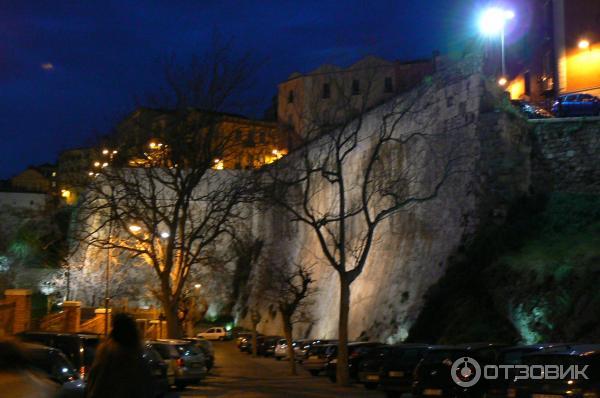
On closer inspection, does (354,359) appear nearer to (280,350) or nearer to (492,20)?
(280,350)

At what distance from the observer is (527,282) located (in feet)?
93.2

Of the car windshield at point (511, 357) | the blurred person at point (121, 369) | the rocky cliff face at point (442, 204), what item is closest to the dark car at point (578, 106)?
the rocky cliff face at point (442, 204)

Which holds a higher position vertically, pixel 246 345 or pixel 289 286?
pixel 289 286

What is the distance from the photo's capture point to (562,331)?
2542 centimetres

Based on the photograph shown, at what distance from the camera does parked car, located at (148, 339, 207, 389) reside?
24.4m

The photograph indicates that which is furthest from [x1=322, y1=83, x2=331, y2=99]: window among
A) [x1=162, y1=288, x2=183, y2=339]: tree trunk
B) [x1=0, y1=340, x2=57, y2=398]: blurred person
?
[x1=0, y1=340, x2=57, y2=398]: blurred person

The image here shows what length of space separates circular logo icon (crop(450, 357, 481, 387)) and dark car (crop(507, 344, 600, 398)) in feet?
12.0

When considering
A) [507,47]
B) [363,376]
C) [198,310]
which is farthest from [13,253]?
[363,376]

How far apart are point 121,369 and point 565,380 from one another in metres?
7.64

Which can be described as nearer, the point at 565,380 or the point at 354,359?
the point at 565,380

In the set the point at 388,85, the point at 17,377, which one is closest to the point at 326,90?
the point at 388,85

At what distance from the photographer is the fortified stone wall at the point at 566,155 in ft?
110

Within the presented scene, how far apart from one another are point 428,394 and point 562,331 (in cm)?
1031

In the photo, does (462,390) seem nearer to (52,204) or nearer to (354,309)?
(354,309)
